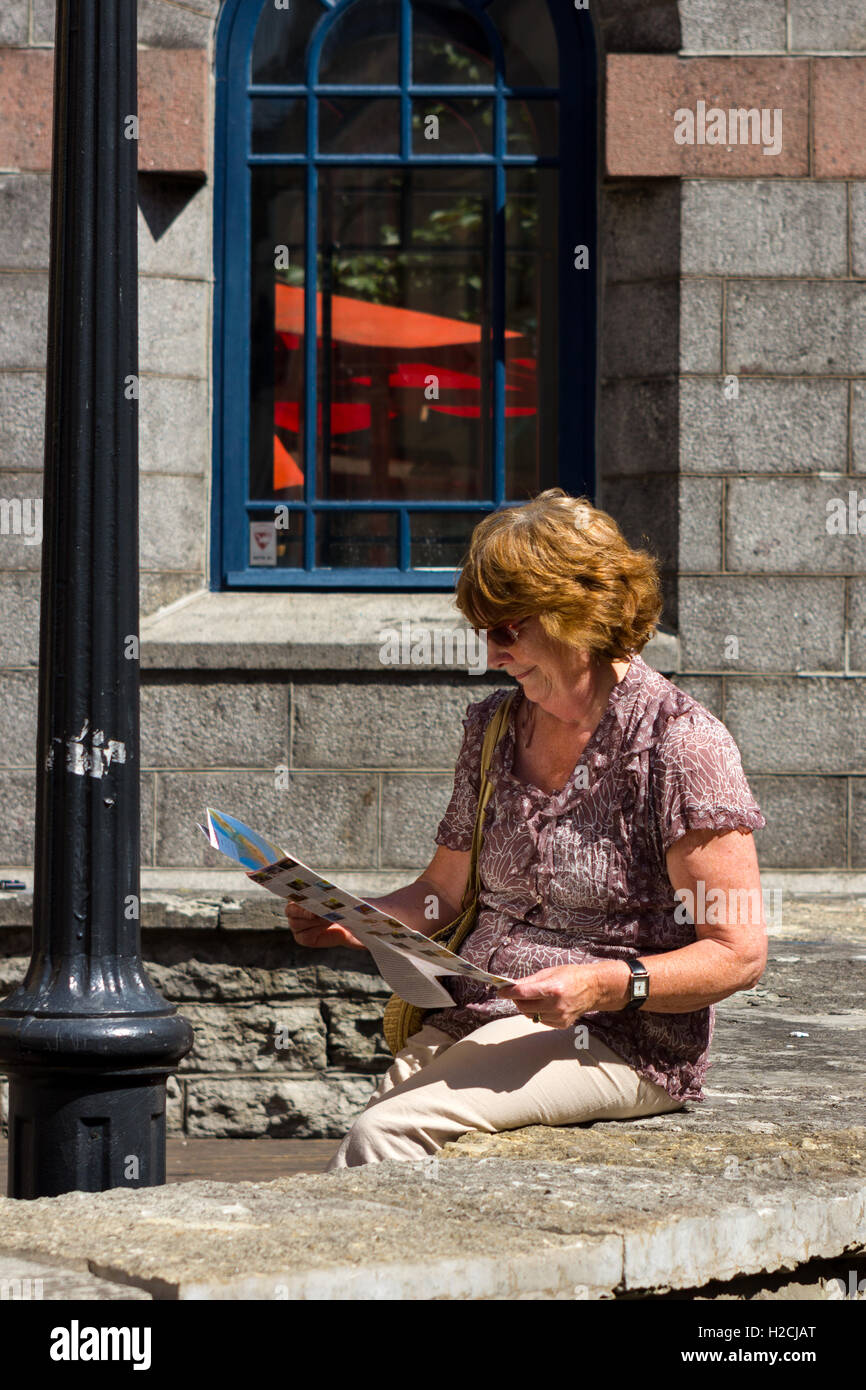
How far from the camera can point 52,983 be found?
3.23m

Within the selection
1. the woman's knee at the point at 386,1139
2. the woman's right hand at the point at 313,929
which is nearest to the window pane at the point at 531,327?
the woman's right hand at the point at 313,929

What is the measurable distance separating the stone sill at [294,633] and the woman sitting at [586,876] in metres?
3.91

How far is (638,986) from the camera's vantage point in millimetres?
2791

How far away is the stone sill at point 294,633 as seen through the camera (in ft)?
23.0

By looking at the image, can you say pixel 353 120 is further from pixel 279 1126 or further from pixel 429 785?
pixel 279 1126

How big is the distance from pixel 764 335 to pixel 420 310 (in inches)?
60.8

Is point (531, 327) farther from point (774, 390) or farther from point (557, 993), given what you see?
point (557, 993)

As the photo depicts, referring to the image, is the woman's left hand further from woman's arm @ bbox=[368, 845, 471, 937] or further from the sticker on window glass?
the sticker on window glass

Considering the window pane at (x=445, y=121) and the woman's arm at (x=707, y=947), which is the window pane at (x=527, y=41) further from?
the woman's arm at (x=707, y=947)

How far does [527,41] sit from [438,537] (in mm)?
2217

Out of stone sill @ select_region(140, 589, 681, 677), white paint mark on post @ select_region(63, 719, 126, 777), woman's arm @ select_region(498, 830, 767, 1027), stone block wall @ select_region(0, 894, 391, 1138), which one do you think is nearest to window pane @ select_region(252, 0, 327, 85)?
stone sill @ select_region(140, 589, 681, 677)

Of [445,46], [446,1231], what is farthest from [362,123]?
[446,1231]
